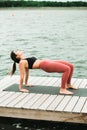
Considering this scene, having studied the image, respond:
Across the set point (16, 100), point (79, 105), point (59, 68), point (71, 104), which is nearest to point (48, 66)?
point (59, 68)

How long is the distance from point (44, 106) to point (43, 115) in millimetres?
240

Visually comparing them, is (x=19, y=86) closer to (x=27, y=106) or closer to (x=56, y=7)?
(x=27, y=106)

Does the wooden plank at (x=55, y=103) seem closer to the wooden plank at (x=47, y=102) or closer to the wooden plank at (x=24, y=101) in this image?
the wooden plank at (x=47, y=102)

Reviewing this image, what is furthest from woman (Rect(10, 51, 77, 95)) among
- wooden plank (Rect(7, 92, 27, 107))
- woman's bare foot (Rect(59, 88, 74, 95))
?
wooden plank (Rect(7, 92, 27, 107))

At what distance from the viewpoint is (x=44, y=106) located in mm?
8492

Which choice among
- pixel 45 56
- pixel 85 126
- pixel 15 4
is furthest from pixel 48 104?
pixel 15 4

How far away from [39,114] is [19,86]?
170cm

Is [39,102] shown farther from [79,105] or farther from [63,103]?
[79,105]

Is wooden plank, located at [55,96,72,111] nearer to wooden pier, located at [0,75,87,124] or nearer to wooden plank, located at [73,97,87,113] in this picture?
wooden pier, located at [0,75,87,124]

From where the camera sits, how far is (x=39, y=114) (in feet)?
27.4

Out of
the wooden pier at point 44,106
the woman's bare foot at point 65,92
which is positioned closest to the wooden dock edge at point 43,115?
the wooden pier at point 44,106

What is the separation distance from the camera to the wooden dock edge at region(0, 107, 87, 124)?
812 cm

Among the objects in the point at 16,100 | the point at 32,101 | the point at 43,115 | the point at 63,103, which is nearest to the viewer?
the point at 43,115

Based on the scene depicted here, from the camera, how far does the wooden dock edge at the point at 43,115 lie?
8117 mm
